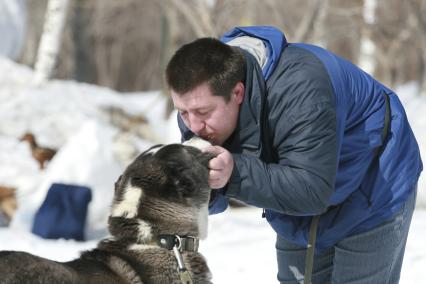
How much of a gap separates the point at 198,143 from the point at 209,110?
20 cm

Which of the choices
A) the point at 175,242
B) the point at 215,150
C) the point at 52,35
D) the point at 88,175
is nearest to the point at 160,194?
the point at 175,242

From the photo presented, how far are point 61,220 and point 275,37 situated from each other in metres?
4.43

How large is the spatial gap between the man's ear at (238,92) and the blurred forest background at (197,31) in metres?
7.06

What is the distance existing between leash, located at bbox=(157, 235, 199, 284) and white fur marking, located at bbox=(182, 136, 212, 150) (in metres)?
0.39

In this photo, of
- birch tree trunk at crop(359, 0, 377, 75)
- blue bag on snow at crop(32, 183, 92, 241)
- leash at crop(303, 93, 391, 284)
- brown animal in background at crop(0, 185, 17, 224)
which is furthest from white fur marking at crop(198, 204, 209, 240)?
birch tree trunk at crop(359, 0, 377, 75)

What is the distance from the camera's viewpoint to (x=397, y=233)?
9.61 feet

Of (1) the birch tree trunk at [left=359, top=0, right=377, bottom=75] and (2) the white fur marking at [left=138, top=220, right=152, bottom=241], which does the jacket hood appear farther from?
(1) the birch tree trunk at [left=359, top=0, right=377, bottom=75]

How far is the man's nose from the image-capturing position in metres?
2.67

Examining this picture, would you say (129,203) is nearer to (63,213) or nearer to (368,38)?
(63,213)

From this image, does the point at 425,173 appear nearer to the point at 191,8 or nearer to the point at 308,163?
the point at 191,8

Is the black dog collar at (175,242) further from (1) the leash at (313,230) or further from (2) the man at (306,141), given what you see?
(1) the leash at (313,230)

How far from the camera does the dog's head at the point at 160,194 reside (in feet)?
9.05

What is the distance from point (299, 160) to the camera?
253cm

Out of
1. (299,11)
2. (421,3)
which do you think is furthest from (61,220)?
(299,11)
